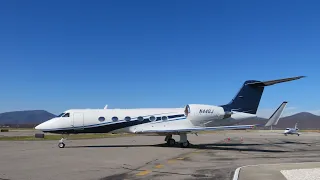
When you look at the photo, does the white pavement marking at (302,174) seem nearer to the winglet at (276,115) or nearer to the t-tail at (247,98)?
the winglet at (276,115)

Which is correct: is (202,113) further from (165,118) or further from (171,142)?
(171,142)

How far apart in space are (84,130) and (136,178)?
50.7ft

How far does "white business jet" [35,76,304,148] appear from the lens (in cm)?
2444

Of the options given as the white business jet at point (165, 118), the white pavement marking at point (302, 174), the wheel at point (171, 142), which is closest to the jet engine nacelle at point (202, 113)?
the white business jet at point (165, 118)

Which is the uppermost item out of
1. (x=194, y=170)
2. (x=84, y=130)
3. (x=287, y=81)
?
(x=287, y=81)

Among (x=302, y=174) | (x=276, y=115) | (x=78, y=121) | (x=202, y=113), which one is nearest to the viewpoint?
(x=302, y=174)

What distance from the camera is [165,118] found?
25.4 m

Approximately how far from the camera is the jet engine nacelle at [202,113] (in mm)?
25375

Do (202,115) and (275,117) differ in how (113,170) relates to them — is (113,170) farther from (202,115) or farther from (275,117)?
(275,117)

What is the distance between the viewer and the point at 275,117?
26578 millimetres

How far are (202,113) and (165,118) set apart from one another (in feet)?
9.78

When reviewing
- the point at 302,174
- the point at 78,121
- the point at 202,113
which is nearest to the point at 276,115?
the point at 202,113

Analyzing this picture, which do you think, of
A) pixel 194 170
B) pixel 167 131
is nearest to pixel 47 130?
pixel 167 131

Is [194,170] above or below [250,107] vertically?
Result: below
